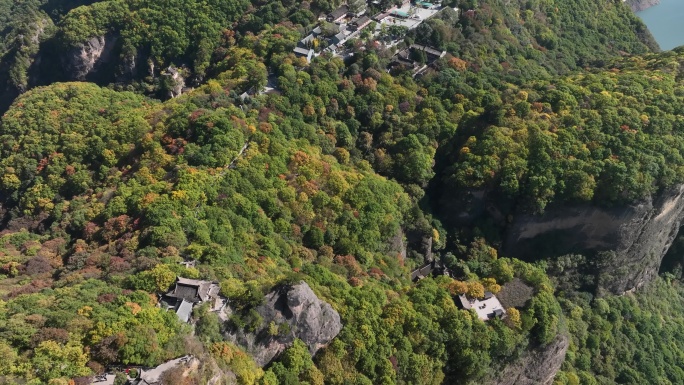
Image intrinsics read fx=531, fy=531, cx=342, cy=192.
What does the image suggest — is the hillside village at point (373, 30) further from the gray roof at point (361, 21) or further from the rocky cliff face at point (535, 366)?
the rocky cliff face at point (535, 366)

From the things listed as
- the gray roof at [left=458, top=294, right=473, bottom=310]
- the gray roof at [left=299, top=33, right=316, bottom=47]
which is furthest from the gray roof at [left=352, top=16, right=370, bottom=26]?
the gray roof at [left=458, top=294, right=473, bottom=310]

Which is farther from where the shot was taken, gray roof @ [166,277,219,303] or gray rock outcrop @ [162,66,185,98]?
gray rock outcrop @ [162,66,185,98]

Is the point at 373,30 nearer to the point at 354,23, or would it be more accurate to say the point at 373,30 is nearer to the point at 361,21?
the point at 361,21

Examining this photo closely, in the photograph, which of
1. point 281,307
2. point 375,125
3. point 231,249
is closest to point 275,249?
point 231,249

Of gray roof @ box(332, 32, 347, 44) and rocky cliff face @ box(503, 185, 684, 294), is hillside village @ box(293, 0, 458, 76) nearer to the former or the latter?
gray roof @ box(332, 32, 347, 44)

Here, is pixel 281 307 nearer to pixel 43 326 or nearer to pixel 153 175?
pixel 43 326

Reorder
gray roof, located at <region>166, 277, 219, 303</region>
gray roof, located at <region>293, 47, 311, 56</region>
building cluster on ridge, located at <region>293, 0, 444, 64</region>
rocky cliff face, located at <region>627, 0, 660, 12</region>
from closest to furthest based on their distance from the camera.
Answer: gray roof, located at <region>166, 277, 219, 303</region> → gray roof, located at <region>293, 47, 311, 56</region> → building cluster on ridge, located at <region>293, 0, 444, 64</region> → rocky cliff face, located at <region>627, 0, 660, 12</region>

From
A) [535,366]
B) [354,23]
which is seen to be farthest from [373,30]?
[535,366]
